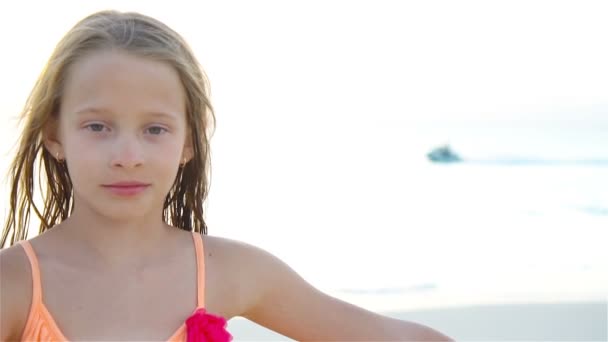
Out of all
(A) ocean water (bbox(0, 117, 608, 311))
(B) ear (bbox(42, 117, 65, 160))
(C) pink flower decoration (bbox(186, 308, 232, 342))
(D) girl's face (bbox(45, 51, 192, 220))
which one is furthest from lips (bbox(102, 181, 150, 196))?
(A) ocean water (bbox(0, 117, 608, 311))

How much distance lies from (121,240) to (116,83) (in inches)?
16.0

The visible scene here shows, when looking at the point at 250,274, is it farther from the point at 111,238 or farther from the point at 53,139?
the point at 53,139

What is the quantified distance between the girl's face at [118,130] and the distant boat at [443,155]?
1837 centimetres

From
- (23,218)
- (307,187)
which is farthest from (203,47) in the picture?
(23,218)

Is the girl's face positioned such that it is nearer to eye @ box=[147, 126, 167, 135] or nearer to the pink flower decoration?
eye @ box=[147, 126, 167, 135]

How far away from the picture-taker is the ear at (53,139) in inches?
88.6

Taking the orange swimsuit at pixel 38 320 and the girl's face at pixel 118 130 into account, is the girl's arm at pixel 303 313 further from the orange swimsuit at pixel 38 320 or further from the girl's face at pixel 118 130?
the orange swimsuit at pixel 38 320

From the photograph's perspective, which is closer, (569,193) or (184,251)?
(184,251)

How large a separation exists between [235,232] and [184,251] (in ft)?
16.1

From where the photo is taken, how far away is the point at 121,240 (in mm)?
2217

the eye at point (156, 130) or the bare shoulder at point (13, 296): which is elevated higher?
the eye at point (156, 130)

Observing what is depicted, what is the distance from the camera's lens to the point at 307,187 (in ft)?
36.3

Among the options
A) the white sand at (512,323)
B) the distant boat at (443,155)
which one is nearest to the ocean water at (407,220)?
the white sand at (512,323)

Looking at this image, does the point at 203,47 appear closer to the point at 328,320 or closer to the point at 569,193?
the point at 569,193
